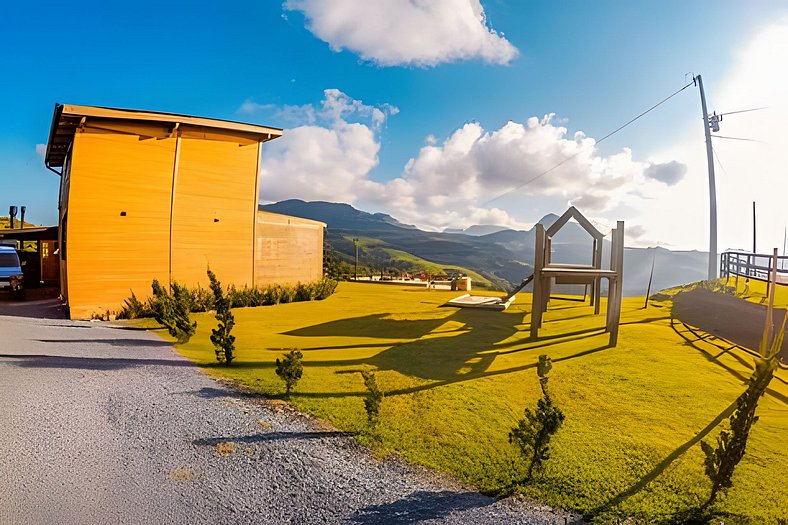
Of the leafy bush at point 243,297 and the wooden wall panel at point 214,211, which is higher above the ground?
the wooden wall panel at point 214,211

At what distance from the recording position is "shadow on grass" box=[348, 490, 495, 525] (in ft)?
11.0

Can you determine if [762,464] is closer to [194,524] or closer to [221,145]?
[194,524]

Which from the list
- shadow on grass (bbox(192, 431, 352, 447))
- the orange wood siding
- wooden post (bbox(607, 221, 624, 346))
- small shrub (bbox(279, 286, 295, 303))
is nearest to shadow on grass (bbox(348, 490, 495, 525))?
shadow on grass (bbox(192, 431, 352, 447))

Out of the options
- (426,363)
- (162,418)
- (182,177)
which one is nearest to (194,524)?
(162,418)

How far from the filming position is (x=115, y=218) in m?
13.8

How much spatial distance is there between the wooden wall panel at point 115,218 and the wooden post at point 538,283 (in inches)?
496

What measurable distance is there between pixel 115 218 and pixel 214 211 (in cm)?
332

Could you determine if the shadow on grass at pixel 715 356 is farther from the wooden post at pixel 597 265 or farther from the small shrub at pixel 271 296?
the small shrub at pixel 271 296

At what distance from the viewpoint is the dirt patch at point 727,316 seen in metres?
9.17

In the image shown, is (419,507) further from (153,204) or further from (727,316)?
(153,204)

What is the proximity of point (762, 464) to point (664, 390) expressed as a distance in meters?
2.13

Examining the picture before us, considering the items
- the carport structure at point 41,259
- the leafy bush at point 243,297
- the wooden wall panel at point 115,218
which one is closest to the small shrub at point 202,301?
the leafy bush at point 243,297

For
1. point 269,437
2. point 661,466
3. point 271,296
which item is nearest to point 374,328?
point 269,437

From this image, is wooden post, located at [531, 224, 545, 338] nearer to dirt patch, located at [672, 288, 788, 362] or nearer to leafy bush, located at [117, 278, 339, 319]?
dirt patch, located at [672, 288, 788, 362]
